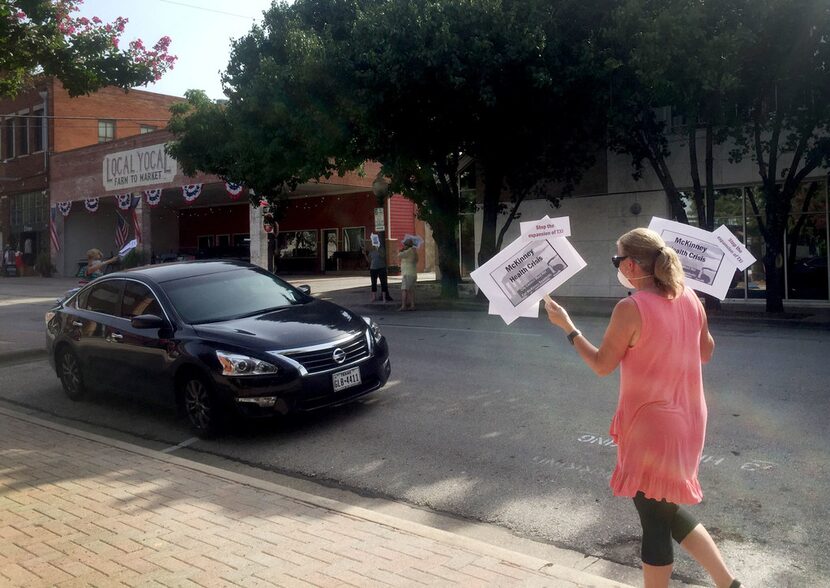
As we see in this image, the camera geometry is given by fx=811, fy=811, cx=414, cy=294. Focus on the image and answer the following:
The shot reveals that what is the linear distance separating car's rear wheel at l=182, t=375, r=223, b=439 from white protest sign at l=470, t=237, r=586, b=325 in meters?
3.98

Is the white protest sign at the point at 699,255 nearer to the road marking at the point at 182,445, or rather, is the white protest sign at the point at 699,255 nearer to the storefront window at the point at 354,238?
the road marking at the point at 182,445

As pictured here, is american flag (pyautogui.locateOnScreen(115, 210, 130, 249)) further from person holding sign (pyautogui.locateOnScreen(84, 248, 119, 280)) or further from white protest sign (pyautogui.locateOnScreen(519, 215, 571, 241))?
white protest sign (pyautogui.locateOnScreen(519, 215, 571, 241))

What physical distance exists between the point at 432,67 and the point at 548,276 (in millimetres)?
13902

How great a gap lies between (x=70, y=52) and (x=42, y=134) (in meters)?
37.5

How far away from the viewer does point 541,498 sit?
5426mm

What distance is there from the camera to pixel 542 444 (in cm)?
669

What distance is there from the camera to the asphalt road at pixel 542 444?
4.81 m

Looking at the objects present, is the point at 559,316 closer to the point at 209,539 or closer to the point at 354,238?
the point at 209,539

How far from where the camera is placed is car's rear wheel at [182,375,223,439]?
23.4 feet

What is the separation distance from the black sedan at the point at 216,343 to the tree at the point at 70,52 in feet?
16.8

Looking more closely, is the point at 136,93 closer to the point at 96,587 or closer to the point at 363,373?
the point at 363,373

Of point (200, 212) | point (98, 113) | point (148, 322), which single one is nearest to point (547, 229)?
point (148, 322)

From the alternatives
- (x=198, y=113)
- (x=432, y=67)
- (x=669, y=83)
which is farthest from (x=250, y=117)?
(x=669, y=83)

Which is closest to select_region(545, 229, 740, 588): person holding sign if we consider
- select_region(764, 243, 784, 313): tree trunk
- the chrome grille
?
the chrome grille
